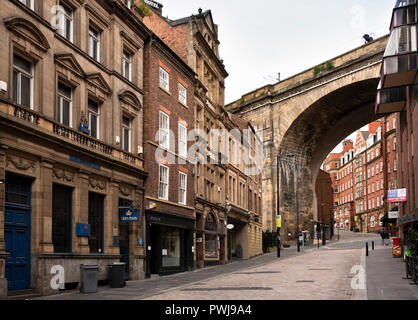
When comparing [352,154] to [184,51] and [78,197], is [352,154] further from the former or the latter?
[78,197]

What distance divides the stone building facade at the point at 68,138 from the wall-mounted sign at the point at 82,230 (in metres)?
0.04

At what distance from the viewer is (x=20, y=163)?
16.2 metres

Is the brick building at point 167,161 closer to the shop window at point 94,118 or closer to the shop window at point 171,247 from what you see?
the shop window at point 171,247

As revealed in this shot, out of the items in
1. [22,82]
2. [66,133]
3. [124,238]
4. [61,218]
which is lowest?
[124,238]

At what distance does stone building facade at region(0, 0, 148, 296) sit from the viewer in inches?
635

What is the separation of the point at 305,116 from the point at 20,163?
169 feet

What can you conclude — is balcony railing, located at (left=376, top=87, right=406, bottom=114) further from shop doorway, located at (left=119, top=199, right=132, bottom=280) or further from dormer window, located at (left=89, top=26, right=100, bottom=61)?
dormer window, located at (left=89, top=26, right=100, bottom=61)

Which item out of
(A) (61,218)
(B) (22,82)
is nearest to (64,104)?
(B) (22,82)

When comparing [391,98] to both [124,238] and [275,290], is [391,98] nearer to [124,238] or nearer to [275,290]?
[124,238]

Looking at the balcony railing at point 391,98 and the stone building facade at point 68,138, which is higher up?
the balcony railing at point 391,98

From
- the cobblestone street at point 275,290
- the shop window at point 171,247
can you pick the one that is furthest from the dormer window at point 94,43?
the cobblestone street at point 275,290

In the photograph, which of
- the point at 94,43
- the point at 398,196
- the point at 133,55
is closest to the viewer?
the point at 94,43

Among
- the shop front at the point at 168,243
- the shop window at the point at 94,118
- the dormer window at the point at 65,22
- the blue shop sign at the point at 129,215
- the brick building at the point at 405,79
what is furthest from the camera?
the brick building at the point at 405,79

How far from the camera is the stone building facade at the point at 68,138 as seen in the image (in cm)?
1612
